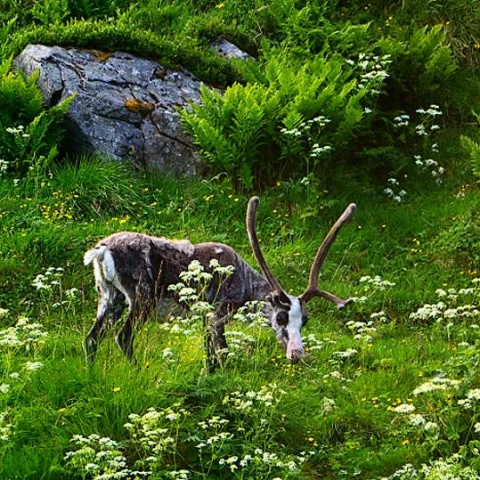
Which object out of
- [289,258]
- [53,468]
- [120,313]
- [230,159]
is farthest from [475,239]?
[53,468]

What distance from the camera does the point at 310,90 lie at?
12.7 m

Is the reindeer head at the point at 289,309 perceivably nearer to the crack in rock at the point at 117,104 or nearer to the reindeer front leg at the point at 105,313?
the reindeer front leg at the point at 105,313

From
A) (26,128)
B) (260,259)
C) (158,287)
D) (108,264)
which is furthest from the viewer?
(26,128)

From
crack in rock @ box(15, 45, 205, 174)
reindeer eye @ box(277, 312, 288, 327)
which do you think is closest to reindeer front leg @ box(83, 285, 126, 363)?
reindeer eye @ box(277, 312, 288, 327)

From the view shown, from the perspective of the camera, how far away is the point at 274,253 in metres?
11.5

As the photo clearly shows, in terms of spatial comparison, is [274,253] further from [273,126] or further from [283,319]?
[283,319]

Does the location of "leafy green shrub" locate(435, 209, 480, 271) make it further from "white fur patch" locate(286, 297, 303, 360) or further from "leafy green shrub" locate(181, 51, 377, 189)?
"white fur patch" locate(286, 297, 303, 360)

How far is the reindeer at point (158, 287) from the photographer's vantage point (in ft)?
26.3

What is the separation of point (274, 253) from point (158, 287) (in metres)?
3.39

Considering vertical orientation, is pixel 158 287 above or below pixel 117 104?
above

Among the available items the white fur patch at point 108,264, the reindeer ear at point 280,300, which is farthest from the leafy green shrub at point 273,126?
the white fur patch at point 108,264

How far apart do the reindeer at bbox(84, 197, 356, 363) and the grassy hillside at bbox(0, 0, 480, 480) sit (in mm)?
162

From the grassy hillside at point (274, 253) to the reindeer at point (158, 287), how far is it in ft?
0.53

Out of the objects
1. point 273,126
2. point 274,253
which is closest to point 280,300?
point 274,253
